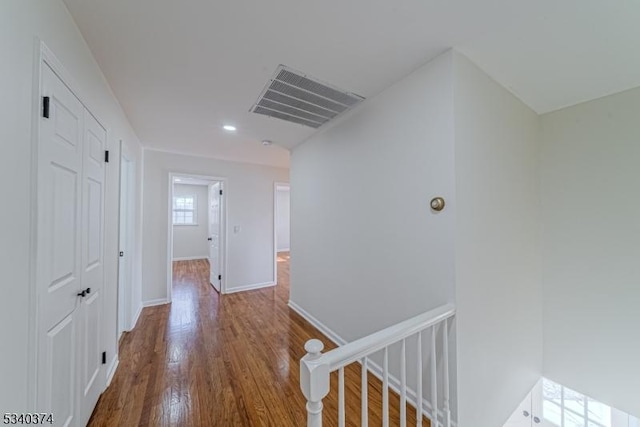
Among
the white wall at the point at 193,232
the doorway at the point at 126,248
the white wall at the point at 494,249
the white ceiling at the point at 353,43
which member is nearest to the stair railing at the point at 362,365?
the white wall at the point at 494,249

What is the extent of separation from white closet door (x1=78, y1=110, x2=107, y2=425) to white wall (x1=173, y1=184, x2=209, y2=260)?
18.9 ft

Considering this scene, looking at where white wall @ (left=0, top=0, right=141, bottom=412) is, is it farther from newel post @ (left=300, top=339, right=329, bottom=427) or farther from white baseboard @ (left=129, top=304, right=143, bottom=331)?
white baseboard @ (left=129, top=304, right=143, bottom=331)

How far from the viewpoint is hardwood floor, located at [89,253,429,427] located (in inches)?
65.4

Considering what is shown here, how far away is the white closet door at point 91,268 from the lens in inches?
59.2

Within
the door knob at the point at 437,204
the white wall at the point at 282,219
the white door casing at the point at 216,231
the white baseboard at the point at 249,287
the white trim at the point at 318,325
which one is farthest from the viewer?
the white wall at the point at 282,219

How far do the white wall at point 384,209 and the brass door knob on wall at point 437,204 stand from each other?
1.4 inches

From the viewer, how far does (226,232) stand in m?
4.23

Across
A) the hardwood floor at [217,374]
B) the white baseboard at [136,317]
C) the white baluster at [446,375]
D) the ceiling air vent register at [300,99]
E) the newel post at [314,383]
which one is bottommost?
the hardwood floor at [217,374]

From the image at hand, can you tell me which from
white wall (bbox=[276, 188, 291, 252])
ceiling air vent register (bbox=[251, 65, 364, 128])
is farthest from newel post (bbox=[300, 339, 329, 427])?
white wall (bbox=[276, 188, 291, 252])

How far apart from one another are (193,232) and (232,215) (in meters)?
3.73

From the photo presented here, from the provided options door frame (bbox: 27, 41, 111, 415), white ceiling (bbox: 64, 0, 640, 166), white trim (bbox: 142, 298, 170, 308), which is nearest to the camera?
door frame (bbox: 27, 41, 111, 415)

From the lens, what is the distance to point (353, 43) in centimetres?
150

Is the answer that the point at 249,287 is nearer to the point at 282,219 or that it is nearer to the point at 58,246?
the point at 58,246

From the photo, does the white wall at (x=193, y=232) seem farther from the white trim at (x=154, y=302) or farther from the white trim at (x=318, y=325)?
the white trim at (x=318, y=325)
